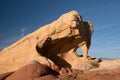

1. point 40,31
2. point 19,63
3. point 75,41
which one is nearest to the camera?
point 19,63

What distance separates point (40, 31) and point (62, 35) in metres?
3.14

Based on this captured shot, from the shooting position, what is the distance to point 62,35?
1296 inches

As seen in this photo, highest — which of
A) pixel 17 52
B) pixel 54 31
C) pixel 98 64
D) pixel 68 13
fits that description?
pixel 68 13

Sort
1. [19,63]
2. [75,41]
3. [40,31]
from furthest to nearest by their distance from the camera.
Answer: [75,41]
[40,31]
[19,63]

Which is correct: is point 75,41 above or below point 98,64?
above

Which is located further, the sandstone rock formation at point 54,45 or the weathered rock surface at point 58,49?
the sandstone rock formation at point 54,45

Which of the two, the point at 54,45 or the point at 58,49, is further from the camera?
the point at 58,49

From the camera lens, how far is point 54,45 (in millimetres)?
34438

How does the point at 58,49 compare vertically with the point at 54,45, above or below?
below

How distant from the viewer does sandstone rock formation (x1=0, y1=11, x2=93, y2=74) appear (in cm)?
3017

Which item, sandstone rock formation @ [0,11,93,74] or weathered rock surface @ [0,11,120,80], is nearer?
weathered rock surface @ [0,11,120,80]

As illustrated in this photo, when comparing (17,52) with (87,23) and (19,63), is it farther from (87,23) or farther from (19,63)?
(87,23)

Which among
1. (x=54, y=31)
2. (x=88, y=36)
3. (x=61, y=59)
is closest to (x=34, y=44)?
(x=54, y=31)

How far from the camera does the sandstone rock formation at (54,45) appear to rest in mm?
30172
